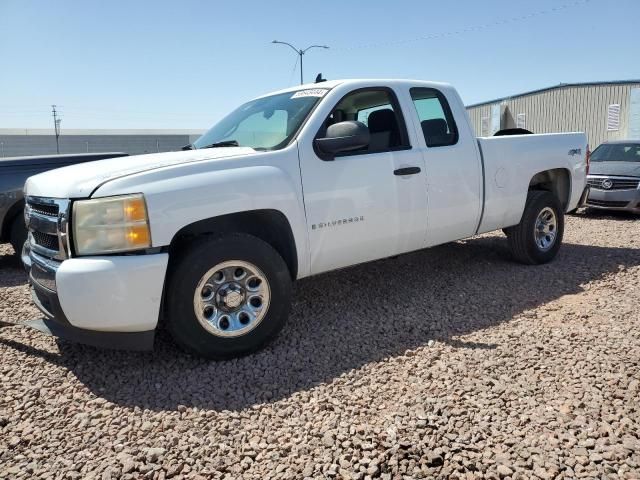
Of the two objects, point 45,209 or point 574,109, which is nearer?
point 45,209

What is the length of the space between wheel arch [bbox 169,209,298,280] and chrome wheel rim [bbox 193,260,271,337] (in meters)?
0.30

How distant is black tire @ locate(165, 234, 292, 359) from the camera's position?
3131mm

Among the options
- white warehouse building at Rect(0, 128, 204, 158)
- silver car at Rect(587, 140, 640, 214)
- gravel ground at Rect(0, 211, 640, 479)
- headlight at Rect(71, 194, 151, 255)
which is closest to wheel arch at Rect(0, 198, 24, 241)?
gravel ground at Rect(0, 211, 640, 479)

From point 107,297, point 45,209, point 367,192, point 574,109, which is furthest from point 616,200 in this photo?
point 574,109

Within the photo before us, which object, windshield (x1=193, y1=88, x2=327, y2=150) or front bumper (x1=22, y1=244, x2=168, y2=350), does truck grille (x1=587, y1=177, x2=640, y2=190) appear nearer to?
windshield (x1=193, y1=88, x2=327, y2=150)

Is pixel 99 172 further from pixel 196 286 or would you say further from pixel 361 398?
pixel 361 398

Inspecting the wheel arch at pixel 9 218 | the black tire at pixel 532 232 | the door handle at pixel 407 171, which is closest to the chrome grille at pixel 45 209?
the door handle at pixel 407 171

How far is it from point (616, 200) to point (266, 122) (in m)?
8.16

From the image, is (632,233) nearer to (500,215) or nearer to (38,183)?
(500,215)

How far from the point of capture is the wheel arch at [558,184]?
Result: 5.85m

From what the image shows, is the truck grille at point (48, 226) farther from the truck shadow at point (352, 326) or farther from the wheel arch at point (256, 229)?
the truck shadow at point (352, 326)

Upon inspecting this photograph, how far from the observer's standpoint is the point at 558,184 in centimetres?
603

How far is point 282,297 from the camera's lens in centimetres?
347

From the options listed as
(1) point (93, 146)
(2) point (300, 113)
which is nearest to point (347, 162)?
(2) point (300, 113)
